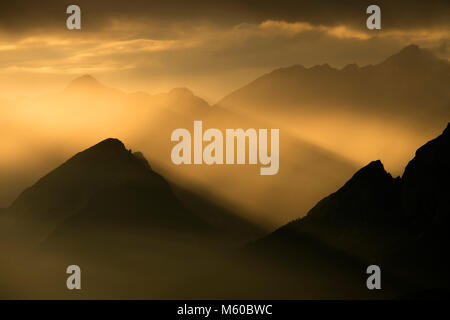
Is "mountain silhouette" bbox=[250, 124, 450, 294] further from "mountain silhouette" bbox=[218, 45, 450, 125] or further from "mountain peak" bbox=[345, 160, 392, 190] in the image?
"mountain silhouette" bbox=[218, 45, 450, 125]

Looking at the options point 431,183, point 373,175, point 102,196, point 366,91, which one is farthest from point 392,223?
point 102,196

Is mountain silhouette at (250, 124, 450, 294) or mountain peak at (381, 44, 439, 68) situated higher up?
mountain peak at (381, 44, 439, 68)

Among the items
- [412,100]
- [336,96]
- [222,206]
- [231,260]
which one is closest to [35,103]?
[222,206]

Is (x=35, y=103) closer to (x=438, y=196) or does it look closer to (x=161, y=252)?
(x=161, y=252)

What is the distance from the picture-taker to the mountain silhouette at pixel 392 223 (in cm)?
10375

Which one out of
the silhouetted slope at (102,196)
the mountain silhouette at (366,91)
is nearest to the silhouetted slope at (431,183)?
the mountain silhouette at (366,91)

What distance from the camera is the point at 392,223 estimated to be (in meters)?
114

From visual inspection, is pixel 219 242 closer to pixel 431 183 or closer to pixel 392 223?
pixel 392 223

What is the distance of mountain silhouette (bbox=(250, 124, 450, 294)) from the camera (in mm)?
103750

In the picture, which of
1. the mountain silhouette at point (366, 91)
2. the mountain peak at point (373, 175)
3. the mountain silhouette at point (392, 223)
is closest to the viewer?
the mountain silhouette at point (392, 223)

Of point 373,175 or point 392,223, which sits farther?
point 373,175

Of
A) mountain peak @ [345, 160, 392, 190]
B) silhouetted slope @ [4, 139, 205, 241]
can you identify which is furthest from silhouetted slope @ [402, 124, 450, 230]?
silhouetted slope @ [4, 139, 205, 241]

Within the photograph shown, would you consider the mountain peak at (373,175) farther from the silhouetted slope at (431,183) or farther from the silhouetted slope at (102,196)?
the silhouetted slope at (102,196)

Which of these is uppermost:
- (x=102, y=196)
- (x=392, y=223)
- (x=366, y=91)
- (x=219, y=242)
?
(x=366, y=91)
